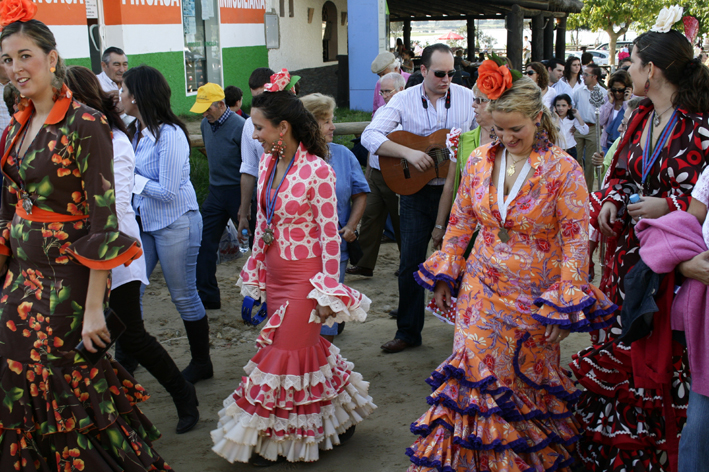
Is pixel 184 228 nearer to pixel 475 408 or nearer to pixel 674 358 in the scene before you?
pixel 475 408

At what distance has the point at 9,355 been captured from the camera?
2881mm

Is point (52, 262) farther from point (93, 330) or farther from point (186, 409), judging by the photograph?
point (186, 409)

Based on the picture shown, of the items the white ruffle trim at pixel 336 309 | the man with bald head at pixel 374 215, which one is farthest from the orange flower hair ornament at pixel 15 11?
the man with bald head at pixel 374 215

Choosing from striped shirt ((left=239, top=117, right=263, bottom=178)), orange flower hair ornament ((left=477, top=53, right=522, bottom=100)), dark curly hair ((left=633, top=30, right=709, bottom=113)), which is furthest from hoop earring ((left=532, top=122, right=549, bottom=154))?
striped shirt ((left=239, top=117, right=263, bottom=178))

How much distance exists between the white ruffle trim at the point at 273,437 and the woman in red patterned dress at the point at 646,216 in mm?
1289

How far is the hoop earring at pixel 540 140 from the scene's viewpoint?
10.6 ft

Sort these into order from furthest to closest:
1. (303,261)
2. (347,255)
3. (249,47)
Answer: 1. (249,47)
2. (347,255)
3. (303,261)

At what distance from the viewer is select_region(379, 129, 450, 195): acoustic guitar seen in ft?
16.4

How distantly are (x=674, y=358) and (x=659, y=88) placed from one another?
126 cm

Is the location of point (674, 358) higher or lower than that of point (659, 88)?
lower

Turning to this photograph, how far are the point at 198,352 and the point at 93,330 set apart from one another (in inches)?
77.2

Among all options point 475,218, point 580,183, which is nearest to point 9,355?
point 475,218

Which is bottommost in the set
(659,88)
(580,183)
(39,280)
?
(39,280)

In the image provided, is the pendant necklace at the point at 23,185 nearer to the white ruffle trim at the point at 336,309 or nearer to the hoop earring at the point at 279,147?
the hoop earring at the point at 279,147
